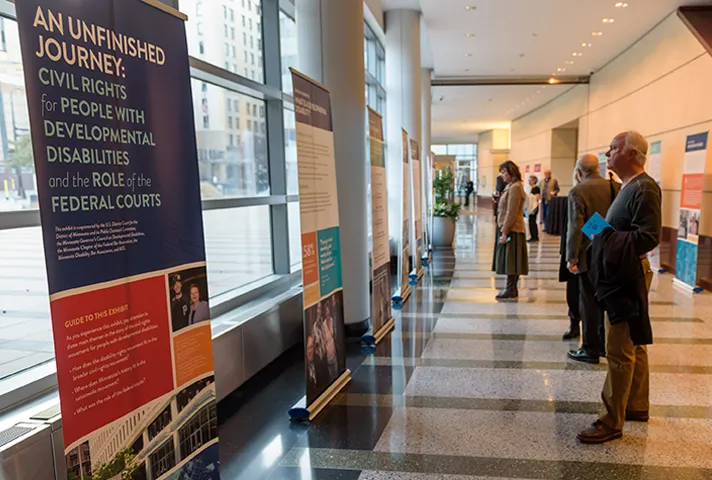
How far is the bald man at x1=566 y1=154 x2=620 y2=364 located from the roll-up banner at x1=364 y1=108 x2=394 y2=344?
161 centimetres

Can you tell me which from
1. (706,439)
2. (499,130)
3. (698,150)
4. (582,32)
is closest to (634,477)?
(706,439)

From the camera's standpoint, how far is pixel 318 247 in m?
3.21

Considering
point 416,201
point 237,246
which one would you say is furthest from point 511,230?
point 237,246

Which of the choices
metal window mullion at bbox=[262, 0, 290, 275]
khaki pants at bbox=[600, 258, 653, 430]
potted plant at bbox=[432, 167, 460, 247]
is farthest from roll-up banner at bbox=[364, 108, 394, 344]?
potted plant at bbox=[432, 167, 460, 247]

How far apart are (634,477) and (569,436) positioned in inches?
17.7

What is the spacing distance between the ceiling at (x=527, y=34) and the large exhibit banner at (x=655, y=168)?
2143mm

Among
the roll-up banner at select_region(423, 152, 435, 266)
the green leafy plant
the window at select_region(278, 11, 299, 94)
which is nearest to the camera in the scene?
the window at select_region(278, 11, 299, 94)

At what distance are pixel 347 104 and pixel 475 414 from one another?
2.74m

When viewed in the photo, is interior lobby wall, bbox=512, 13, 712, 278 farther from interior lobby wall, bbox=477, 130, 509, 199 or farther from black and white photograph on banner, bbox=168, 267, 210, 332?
interior lobby wall, bbox=477, 130, 509, 199

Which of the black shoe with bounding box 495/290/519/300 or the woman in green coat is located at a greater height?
the woman in green coat

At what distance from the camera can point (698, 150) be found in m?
6.96

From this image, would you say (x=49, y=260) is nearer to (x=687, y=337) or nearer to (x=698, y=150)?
(x=687, y=337)

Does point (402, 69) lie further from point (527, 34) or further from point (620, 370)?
point (620, 370)

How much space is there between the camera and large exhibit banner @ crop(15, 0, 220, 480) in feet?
4.72
